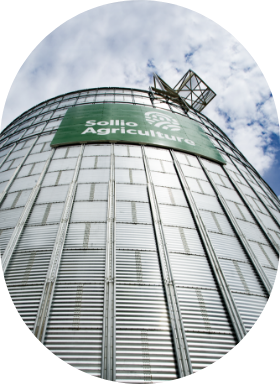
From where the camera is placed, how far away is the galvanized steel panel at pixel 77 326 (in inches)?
216

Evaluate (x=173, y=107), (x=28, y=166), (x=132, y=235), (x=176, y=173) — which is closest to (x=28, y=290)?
(x=132, y=235)

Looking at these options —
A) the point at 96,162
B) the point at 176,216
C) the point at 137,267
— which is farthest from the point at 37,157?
the point at 137,267

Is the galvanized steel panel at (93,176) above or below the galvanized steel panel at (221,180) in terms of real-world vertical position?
above

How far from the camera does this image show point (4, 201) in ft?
35.0

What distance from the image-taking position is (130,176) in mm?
11492

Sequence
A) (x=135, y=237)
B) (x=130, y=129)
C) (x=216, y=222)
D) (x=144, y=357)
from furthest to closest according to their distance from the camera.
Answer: (x=130, y=129) → (x=216, y=222) → (x=135, y=237) → (x=144, y=357)

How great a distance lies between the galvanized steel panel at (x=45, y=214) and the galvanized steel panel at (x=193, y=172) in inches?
298

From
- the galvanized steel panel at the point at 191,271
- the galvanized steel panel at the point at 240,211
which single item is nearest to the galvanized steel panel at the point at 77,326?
the galvanized steel panel at the point at 191,271

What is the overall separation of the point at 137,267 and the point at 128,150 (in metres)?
7.98

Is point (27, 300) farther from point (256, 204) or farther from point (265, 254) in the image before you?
point (256, 204)

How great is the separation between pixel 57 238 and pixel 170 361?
578 cm

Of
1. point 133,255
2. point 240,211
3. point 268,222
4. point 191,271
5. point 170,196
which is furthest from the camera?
point 268,222

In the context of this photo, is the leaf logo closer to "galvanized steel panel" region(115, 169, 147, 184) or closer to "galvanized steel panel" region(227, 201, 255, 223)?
"galvanized steel panel" region(115, 169, 147, 184)

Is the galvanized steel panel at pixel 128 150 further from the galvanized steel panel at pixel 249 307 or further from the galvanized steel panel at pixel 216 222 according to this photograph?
the galvanized steel panel at pixel 249 307
